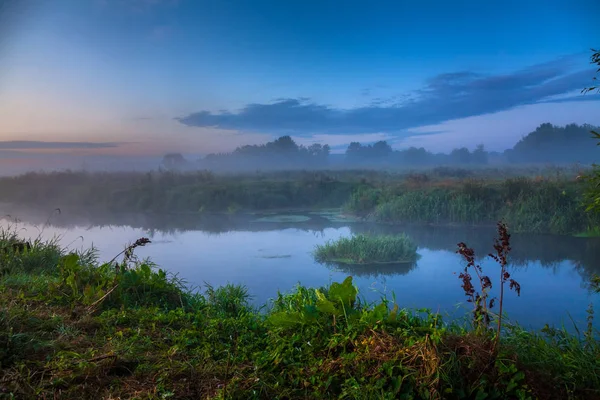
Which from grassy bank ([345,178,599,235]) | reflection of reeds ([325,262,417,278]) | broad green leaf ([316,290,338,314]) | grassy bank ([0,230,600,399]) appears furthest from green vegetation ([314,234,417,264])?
broad green leaf ([316,290,338,314])

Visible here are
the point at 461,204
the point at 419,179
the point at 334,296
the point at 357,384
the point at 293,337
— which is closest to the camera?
the point at 357,384

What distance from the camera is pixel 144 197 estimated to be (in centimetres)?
817

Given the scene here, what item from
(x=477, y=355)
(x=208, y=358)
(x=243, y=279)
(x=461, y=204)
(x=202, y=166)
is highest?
(x=202, y=166)

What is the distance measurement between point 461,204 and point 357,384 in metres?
5.01

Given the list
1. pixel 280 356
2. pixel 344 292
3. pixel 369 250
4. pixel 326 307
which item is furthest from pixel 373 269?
pixel 280 356

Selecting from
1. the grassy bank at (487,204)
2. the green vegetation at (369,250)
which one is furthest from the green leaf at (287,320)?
the grassy bank at (487,204)

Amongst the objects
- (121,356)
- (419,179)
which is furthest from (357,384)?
(419,179)

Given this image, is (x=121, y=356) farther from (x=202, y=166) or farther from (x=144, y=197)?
(x=144, y=197)

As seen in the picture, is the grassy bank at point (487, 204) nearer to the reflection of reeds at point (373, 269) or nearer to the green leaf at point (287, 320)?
the reflection of reeds at point (373, 269)

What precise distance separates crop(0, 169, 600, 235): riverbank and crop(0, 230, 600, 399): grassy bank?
3272mm

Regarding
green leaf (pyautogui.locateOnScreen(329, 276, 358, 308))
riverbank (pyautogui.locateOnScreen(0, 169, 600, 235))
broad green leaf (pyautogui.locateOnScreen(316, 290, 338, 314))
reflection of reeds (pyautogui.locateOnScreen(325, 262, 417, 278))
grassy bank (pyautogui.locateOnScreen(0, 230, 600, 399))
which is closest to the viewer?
grassy bank (pyautogui.locateOnScreen(0, 230, 600, 399))

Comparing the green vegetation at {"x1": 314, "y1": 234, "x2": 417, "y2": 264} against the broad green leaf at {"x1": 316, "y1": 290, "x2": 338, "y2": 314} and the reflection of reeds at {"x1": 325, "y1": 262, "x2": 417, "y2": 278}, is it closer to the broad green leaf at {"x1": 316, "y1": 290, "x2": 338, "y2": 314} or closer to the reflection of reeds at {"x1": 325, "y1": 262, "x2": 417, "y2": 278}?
the reflection of reeds at {"x1": 325, "y1": 262, "x2": 417, "y2": 278}

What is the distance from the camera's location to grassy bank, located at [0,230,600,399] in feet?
6.69

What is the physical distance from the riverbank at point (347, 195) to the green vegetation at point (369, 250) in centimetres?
74
